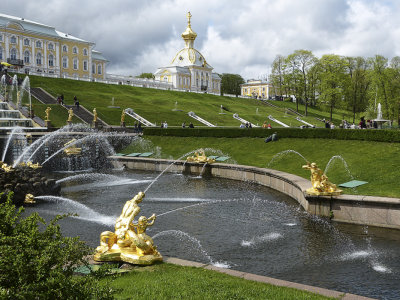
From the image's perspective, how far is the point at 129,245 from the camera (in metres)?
7.83

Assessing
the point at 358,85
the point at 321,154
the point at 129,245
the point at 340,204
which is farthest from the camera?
the point at 358,85

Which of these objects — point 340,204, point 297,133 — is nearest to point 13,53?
point 297,133

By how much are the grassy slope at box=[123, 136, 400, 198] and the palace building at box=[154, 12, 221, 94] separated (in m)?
75.8

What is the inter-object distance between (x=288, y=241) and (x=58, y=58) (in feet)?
250

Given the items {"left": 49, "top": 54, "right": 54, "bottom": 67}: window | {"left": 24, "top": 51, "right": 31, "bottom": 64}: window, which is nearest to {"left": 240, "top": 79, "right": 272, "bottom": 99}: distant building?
{"left": 49, "top": 54, "right": 54, "bottom": 67}: window

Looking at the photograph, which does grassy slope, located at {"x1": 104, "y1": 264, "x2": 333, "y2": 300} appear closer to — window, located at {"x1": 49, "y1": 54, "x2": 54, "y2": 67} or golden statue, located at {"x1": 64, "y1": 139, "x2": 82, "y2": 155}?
golden statue, located at {"x1": 64, "y1": 139, "x2": 82, "y2": 155}

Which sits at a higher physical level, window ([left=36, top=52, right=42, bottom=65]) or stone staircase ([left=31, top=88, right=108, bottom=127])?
window ([left=36, top=52, right=42, bottom=65])

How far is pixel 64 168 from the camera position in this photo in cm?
2723

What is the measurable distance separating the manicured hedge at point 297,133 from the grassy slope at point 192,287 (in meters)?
17.3

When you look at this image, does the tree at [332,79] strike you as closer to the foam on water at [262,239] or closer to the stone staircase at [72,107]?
the stone staircase at [72,107]

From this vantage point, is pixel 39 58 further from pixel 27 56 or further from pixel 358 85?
pixel 358 85

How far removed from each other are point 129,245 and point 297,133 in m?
20.6

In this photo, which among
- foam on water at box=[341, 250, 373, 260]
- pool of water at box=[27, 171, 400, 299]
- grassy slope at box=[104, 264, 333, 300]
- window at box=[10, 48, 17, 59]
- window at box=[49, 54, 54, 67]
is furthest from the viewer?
window at box=[49, 54, 54, 67]

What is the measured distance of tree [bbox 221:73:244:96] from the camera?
452 ft
